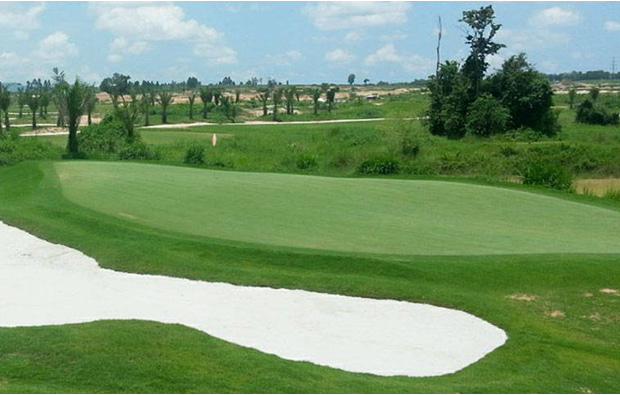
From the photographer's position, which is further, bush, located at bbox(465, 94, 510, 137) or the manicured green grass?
bush, located at bbox(465, 94, 510, 137)

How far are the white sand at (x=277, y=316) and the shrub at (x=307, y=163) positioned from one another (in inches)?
866

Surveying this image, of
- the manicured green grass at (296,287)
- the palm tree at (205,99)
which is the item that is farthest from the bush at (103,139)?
the palm tree at (205,99)

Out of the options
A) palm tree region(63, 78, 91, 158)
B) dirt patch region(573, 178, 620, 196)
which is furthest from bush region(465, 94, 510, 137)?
palm tree region(63, 78, 91, 158)

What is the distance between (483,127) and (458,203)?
34623mm

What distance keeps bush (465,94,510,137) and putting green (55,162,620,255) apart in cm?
3036

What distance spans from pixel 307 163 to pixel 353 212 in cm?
1697

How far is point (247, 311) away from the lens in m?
13.0

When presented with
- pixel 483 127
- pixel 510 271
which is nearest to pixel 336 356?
pixel 510 271

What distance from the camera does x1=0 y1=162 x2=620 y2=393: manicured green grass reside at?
29.9 feet

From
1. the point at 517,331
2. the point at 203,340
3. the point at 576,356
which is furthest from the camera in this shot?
the point at 517,331

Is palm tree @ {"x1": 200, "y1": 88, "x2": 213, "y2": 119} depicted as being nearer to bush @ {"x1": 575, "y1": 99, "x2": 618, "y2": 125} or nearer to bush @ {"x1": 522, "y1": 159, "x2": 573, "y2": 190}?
bush @ {"x1": 575, "y1": 99, "x2": 618, "y2": 125}

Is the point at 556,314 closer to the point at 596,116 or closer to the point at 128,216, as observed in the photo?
the point at 128,216

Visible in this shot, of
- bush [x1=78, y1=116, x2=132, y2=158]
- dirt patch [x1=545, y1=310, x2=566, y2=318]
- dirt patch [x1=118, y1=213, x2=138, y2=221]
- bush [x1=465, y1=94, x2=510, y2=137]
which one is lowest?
dirt patch [x1=545, y1=310, x2=566, y2=318]

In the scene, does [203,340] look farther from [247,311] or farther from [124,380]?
[247,311]
